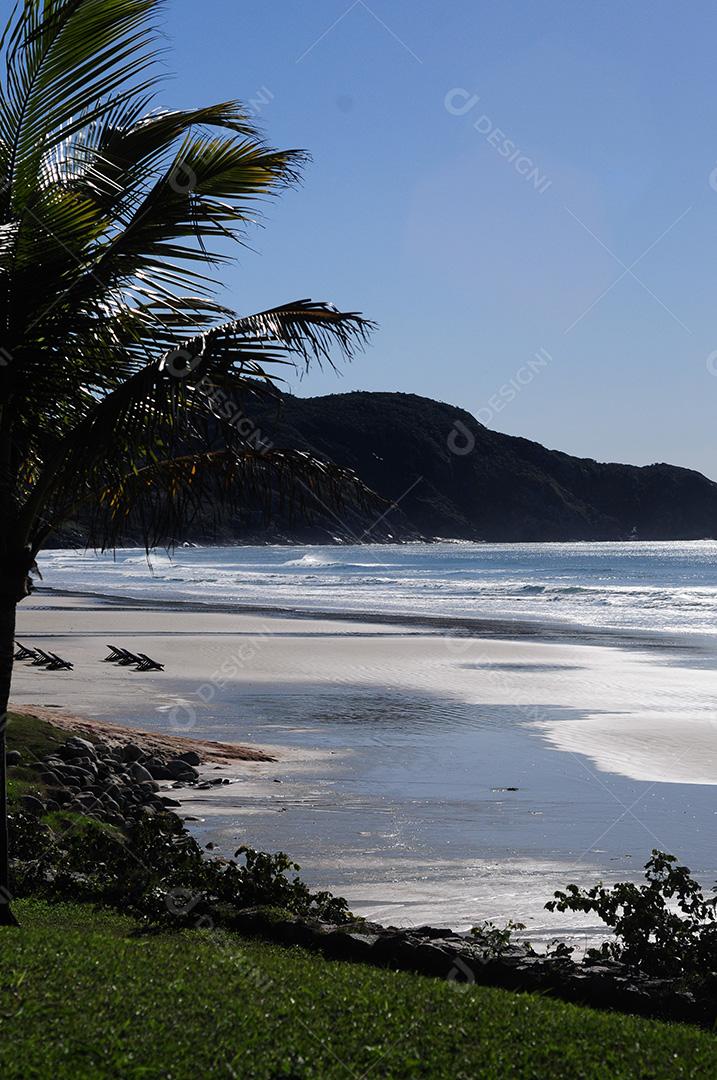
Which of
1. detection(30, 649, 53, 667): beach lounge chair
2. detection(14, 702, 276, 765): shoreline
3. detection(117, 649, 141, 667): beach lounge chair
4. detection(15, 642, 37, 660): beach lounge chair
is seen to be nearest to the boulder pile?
detection(14, 702, 276, 765): shoreline

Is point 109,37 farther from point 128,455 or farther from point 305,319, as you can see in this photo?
point 128,455

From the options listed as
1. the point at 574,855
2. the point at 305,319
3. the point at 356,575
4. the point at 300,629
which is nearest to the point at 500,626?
the point at 300,629

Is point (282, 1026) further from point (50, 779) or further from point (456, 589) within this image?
point (456, 589)

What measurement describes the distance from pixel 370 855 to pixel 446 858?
0.68 metres

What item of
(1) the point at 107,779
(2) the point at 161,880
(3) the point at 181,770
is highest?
(2) the point at 161,880

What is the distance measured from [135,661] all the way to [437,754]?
39.1 feet

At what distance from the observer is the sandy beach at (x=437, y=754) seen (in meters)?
9.70

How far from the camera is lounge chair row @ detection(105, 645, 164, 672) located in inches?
991

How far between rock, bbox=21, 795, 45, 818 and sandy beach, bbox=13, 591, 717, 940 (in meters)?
1.56

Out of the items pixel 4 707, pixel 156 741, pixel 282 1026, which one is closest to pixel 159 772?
pixel 156 741

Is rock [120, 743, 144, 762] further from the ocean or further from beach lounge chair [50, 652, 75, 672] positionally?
the ocean

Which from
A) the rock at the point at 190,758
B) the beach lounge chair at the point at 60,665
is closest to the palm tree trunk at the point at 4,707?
the rock at the point at 190,758

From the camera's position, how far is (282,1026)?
533 centimetres

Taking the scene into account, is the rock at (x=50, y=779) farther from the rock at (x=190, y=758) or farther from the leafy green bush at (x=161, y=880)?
the leafy green bush at (x=161, y=880)
